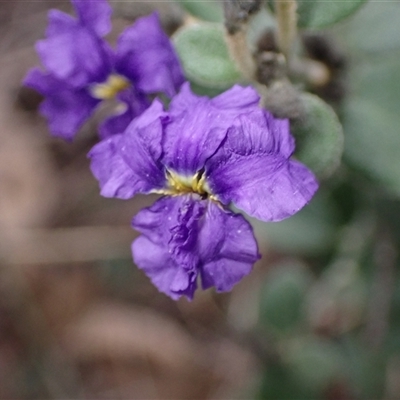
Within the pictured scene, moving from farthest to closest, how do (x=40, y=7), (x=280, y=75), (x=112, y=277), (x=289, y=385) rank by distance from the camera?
(x=40, y=7), (x=112, y=277), (x=289, y=385), (x=280, y=75)

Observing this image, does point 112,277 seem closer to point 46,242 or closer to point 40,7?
point 46,242

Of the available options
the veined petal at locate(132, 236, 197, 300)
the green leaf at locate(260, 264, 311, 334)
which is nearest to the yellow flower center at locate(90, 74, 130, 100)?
the veined petal at locate(132, 236, 197, 300)

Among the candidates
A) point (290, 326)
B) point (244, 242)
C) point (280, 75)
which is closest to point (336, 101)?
point (280, 75)

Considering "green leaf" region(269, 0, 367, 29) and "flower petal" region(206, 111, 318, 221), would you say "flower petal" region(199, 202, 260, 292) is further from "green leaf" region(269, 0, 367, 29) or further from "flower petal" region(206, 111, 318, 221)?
"green leaf" region(269, 0, 367, 29)

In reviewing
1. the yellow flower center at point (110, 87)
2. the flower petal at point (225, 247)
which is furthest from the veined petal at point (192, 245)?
the yellow flower center at point (110, 87)

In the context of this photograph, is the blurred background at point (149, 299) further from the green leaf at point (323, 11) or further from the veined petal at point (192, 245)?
the veined petal at point (192, 245)

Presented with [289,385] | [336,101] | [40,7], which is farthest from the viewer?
[40,7]
